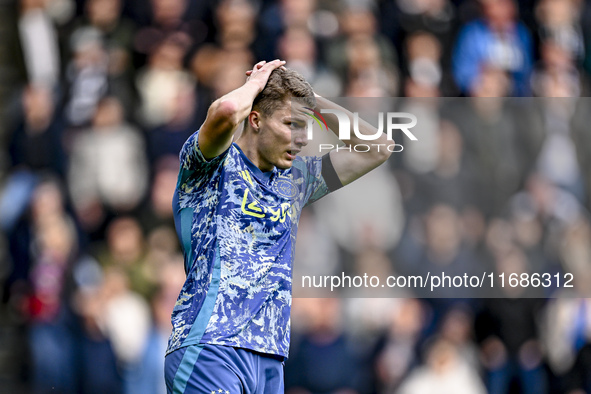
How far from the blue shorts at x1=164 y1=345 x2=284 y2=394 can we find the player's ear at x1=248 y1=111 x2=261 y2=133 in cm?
101

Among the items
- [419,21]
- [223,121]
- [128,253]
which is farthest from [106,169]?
[223,121]

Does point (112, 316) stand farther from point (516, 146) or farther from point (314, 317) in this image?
point (516, 146)

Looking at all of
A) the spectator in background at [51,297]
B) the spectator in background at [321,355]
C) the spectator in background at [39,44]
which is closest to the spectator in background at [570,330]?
the spectator in background at [321,355]

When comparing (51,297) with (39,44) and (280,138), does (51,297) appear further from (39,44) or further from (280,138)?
(280,138)

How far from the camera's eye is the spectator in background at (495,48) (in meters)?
8.42

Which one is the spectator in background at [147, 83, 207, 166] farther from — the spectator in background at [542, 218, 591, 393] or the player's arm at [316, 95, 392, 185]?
the player's arm at [316, 95, 392, 185]

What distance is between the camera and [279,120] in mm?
4074

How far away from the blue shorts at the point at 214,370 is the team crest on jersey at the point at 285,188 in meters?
0.74

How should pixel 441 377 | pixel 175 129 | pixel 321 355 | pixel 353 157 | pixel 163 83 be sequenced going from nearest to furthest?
1. pixel 353 157
2. pixel 321 355
3. pixel 441 377
4. pixel 175 129
5. pixel 163 83

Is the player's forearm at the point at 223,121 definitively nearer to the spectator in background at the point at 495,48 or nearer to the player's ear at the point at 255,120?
the player's ear at the point at 255,120

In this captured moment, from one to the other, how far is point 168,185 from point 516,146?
323cm

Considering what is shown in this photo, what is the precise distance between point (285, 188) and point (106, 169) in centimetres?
465

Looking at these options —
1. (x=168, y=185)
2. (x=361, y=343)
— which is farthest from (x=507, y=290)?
(x=168, y=185)

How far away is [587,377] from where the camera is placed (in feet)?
26.1
